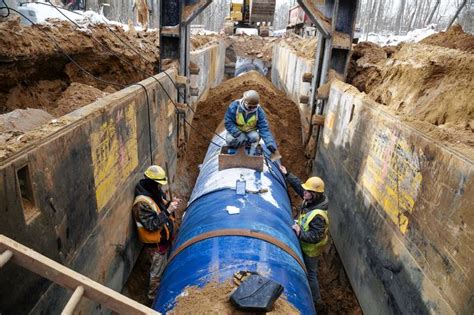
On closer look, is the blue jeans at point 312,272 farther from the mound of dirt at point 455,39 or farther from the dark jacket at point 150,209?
the mound of dirt at point 455,39

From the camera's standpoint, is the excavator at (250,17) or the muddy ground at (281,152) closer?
the muddy ground at (281,152)

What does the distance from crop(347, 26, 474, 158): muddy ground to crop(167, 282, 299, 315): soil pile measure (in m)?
2.11

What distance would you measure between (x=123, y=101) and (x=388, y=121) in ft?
11.1

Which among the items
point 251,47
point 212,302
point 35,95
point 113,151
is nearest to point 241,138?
point 113,151

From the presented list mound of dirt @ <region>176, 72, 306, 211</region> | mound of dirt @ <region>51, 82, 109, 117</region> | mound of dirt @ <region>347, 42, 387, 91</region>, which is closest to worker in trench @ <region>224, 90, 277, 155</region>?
mound of dirt @ <region>51, 82, 109, 117</region>

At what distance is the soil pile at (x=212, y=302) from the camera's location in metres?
2.95

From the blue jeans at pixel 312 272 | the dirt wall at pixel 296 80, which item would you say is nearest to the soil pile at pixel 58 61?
the blue jeans at pixel 312 272

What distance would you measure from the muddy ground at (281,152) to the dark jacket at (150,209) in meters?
1.11

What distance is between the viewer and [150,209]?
4.84m

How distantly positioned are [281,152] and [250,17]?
896 inches

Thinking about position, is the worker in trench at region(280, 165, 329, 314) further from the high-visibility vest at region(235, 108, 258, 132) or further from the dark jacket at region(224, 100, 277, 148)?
the high-visibility vest at region(235, 108, 258, 132)

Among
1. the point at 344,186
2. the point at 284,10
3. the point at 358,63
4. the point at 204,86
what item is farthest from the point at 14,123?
the point at 284,10

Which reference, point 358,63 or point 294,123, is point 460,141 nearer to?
point 358,63

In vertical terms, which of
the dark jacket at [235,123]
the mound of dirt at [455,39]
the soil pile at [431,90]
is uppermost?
the mound of dirt at [455,39]
